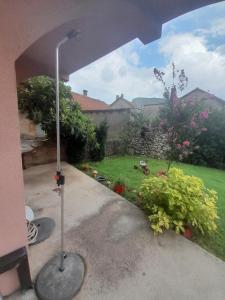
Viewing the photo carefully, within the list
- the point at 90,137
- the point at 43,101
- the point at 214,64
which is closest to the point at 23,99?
the point at 43,101

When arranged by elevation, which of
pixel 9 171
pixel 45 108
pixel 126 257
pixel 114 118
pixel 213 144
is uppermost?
pixel 45 108

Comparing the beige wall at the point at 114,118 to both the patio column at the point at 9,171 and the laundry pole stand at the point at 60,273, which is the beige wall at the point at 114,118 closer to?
the laundry pole stand at the point at 60,273

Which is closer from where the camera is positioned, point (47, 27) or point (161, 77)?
point (47, 27)

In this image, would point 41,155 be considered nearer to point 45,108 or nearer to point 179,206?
point 45,108

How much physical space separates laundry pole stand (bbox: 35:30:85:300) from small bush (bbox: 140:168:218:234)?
54.9 inches

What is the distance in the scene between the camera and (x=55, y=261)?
2328mm

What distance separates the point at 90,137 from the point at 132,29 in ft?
16.8

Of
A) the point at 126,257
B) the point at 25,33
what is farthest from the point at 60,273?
the point at 25,33

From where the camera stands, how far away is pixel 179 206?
311cm

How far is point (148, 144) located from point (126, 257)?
8.52 meters

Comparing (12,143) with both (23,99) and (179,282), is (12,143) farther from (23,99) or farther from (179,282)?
(23,99)

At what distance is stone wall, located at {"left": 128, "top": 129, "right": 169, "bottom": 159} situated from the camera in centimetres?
1028

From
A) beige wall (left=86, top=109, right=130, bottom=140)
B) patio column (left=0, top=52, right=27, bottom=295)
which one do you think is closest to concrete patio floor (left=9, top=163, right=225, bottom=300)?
patio column (left=0, top=52, right=27, bottom=295)

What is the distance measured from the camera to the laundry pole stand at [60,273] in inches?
74.2
